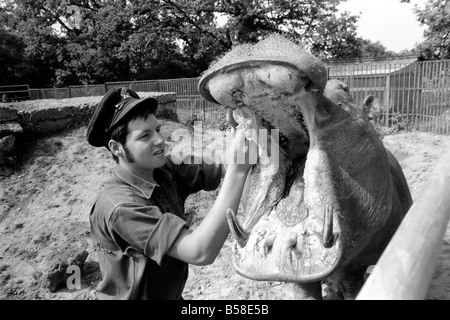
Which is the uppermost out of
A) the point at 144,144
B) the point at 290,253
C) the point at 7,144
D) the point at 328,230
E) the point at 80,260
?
the point at 144,144

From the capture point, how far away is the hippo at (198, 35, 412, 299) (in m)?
1.70

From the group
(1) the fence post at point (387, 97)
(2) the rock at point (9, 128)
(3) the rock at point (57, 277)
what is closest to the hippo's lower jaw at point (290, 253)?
(3) the rock at point (57, 277)

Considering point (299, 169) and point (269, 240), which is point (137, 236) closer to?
point (269, 240)

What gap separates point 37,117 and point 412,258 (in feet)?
29.3

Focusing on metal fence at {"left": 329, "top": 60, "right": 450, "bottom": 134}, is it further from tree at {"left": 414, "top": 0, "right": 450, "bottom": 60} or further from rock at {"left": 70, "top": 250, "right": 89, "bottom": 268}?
rock at {"left": 70, "top": 250, "right": 89, "bottom": 268}

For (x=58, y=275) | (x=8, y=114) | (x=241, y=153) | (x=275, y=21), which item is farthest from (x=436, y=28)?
(x=241, y=153)

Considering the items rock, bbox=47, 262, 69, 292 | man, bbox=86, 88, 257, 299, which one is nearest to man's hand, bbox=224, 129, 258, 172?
man, bbox=86, 88, 257, 299

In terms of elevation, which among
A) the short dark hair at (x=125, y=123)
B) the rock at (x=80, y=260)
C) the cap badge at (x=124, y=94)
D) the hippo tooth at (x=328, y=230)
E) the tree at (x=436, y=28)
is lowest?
the rock at (x=80, y=260)

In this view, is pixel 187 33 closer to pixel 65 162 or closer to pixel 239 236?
pixel 65 162

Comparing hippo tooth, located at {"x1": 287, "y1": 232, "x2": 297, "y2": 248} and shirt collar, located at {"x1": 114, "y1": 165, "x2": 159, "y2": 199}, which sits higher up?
shirt collar, located at {"x1": 114, "y1": 165, "x2": 159, "y2": 199}

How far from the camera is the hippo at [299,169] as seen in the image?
1.70 meters

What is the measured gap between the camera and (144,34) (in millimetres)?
25219

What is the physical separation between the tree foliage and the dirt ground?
50.9 feet

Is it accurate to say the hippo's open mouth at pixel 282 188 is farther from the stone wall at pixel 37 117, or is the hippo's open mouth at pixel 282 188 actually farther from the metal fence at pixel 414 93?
the metal fence at pixel 414 93
